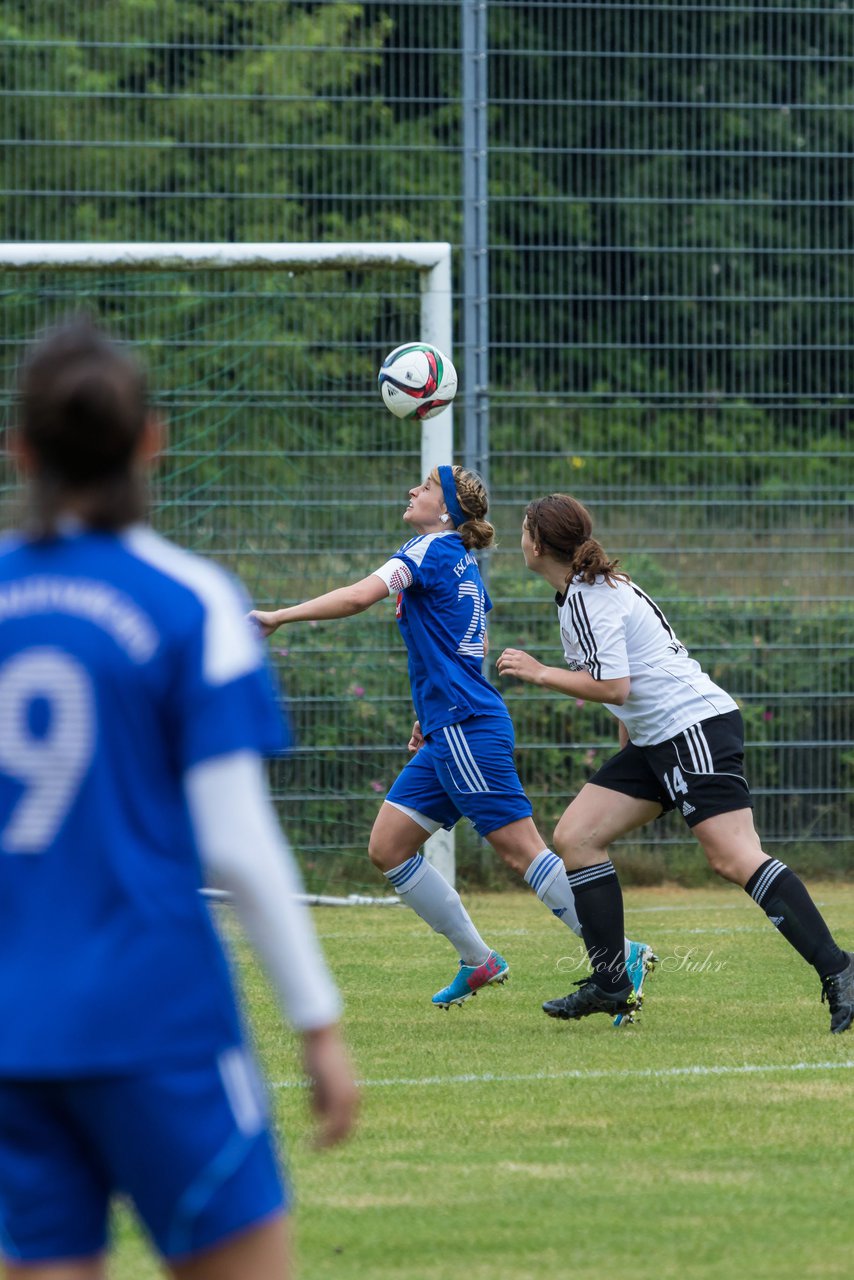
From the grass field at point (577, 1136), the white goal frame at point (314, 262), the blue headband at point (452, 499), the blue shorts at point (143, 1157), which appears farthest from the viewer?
the white goal frame at point (314, 262)

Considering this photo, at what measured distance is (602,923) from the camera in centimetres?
648

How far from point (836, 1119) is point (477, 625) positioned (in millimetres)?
2605

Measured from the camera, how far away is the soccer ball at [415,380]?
8.14 m

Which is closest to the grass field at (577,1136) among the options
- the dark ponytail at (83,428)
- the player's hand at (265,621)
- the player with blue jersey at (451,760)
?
the player with blue jersey at (451,760)

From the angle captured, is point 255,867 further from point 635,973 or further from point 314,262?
Answer: point 314,262

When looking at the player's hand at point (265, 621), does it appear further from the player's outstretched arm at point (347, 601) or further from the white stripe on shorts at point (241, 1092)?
the white stripe on shorts at point (241, 1092)

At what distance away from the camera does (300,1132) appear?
4.92 meters

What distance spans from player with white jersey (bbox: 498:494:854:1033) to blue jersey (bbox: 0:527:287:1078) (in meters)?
3.98

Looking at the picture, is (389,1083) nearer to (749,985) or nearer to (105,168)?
(749,985)

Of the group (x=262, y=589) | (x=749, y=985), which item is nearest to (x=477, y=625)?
(x=749, y=985)

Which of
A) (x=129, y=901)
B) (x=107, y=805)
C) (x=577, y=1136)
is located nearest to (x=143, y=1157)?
(x=129, y=901)

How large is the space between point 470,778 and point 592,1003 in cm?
91

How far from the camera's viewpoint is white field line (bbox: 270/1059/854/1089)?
552cm

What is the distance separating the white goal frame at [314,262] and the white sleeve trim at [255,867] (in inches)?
A: 294
